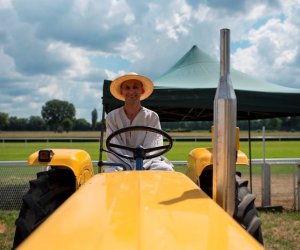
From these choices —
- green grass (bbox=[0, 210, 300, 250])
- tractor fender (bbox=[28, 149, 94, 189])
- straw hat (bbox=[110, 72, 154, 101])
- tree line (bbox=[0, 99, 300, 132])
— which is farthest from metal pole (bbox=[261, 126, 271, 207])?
tree line (bbox=[0, 99, 300, 132])

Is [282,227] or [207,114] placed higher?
[207,114]

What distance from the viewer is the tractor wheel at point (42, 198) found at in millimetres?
3355

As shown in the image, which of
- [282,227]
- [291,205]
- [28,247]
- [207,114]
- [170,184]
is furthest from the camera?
[207,114]

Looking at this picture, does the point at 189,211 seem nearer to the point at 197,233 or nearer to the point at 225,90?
the point at 197,233

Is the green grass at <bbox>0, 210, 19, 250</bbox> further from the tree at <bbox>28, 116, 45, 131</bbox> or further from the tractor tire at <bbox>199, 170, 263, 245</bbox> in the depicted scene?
the tree at <bbox>28, 116, 45, 131</bbox>

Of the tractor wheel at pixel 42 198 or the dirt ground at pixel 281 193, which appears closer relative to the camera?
the tractor wheel at pixel 42 198

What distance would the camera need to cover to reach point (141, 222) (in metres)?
1.63

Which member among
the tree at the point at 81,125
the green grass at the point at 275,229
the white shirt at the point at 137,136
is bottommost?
the green grass at the point at 275,229

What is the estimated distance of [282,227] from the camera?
668 centimetres

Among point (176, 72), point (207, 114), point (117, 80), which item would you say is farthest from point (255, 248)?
point (207, 114)

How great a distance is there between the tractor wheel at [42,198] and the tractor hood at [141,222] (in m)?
1.35

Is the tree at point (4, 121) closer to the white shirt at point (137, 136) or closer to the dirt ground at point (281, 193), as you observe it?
the dirt ground at point (281, 193)

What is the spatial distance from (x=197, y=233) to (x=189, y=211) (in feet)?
0.77

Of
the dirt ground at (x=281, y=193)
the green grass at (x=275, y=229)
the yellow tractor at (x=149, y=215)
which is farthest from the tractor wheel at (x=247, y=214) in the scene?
the dirt ground at (x=281, y=193)
